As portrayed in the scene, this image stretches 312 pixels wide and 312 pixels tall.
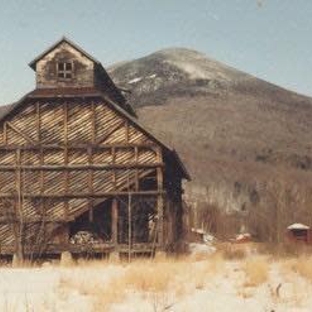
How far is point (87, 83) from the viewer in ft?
98.8

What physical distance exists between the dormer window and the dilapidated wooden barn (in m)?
0.40

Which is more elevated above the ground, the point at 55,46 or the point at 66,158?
the point at 55,46

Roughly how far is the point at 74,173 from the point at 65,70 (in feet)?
15.5

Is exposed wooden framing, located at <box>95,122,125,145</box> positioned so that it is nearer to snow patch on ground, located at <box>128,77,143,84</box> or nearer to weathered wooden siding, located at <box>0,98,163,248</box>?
weathered wooden siding, located at <box>0,98,163,248</box>

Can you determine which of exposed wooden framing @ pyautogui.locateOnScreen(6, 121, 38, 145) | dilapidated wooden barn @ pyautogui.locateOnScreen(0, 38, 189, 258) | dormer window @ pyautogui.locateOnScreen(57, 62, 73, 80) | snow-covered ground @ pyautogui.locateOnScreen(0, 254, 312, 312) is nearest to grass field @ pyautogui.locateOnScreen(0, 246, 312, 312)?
snow-covered ground @ pyautogui.locateOnScreen(0, 254, 312, 312)

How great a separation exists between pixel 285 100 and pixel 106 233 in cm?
15079

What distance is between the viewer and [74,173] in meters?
28.9

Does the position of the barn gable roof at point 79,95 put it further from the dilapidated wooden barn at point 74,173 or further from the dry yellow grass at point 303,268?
the dry yellow grass at point 303,268

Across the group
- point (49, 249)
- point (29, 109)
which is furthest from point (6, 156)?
point (49, 249)

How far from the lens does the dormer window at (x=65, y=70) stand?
30328mm

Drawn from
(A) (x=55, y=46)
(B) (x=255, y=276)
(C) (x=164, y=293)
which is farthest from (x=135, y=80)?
(C) (x=164, y=293)

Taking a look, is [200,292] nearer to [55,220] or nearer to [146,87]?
[55,220]

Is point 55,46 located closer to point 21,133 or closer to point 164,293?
point 21,133

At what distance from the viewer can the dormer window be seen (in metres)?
30.3
